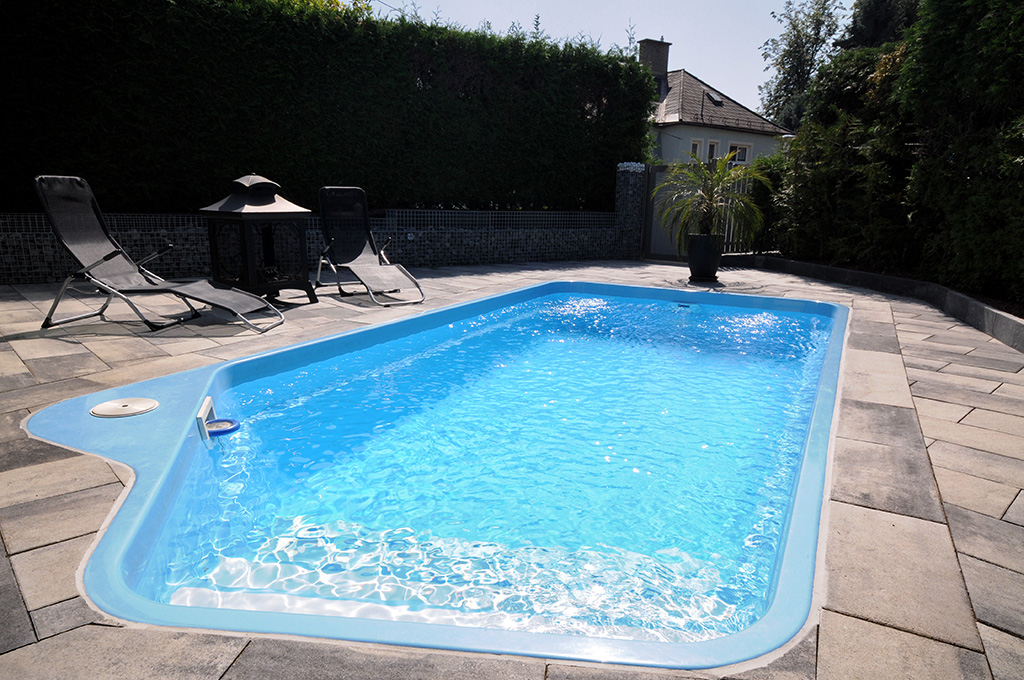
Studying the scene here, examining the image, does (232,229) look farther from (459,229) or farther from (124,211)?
(459,229)

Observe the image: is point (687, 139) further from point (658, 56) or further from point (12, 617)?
point (12, 617)

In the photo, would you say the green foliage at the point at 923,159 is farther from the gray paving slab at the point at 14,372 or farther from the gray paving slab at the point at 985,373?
the gray paving slab at the point at 14,372

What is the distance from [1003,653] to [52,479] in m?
3.14

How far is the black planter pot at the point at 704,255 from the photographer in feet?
26.9

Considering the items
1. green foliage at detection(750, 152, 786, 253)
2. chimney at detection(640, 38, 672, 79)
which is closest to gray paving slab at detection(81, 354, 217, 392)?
green foliage at detection(750, 152, 786, 253)

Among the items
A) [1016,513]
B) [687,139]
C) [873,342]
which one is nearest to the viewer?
[1016,513]

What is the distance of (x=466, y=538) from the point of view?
2.49 metres

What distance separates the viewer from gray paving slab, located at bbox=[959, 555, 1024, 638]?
1.58 m

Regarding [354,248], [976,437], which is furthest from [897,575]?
[354,248]

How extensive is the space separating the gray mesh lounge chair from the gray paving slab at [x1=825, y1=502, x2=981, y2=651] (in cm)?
442

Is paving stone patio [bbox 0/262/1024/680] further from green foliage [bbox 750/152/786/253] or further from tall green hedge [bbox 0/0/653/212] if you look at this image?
green foliage [bbox 750/152/786/253]

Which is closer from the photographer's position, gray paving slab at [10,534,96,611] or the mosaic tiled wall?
gray paving slab at [10,534,96,611]

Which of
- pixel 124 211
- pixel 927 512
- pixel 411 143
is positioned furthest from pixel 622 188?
pixel 927 512

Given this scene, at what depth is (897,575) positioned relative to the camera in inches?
69.6
